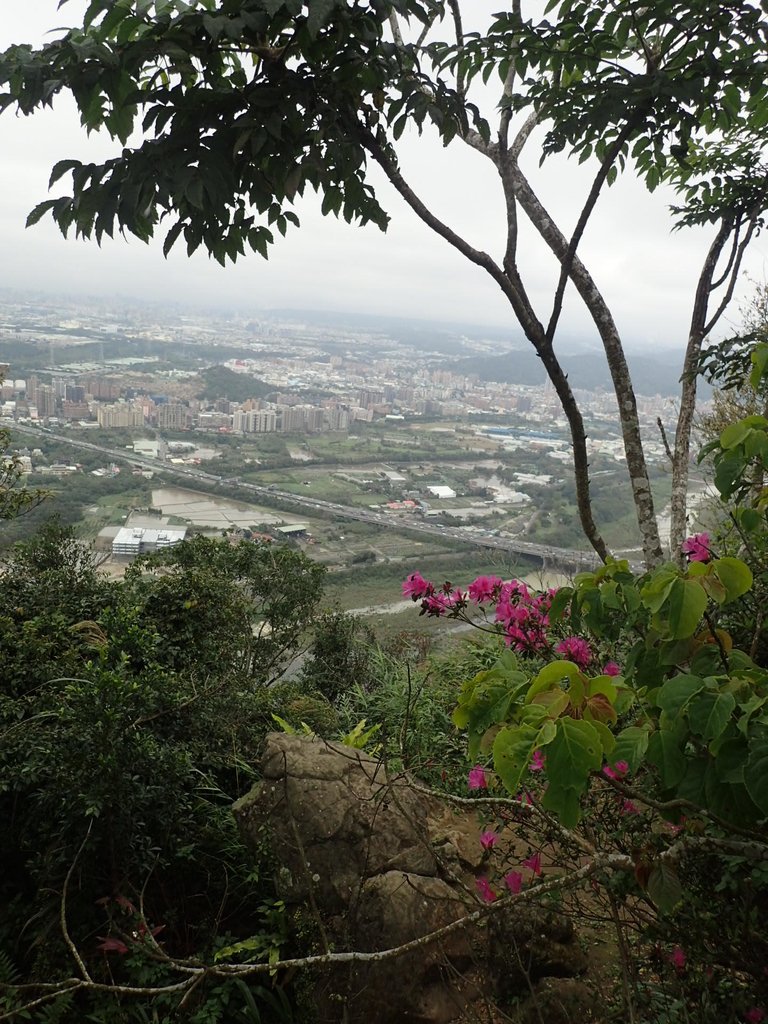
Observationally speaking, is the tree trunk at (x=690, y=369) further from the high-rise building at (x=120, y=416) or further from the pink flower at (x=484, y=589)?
the high-rise building at (x=120, y=416)

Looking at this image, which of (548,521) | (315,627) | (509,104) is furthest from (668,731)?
(548,521)

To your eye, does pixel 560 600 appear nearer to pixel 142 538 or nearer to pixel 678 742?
pixel 678 742

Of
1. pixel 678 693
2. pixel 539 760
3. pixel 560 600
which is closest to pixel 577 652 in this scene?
pixel 539 760

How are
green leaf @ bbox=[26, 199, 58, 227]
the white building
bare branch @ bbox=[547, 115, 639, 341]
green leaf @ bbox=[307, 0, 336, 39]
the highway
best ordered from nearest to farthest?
1. green leaf @ bbox=[307, 0, 336, 39]
2. green leaf @ bbox=[26, 199, 58, 227]
3. bare branch @ bbox=[547, 115, 639, 341]
4. the white building
5. the highway

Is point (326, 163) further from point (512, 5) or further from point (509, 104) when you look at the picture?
point (512, 5)

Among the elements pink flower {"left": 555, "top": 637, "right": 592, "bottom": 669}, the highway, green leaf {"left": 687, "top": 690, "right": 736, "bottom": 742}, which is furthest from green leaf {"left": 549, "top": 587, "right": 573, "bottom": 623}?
the highway

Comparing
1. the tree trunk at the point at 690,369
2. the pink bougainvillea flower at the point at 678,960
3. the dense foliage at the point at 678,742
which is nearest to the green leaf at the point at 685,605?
the dense foliage at the point at 678,742

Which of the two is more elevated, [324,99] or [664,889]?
Result: [324,99]

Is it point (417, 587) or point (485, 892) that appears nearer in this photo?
point (485, 892)

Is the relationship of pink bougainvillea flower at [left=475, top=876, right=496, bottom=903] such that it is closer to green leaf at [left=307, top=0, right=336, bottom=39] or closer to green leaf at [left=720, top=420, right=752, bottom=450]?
green leaf at [left=720, top=420, right=752, bottom=450]
